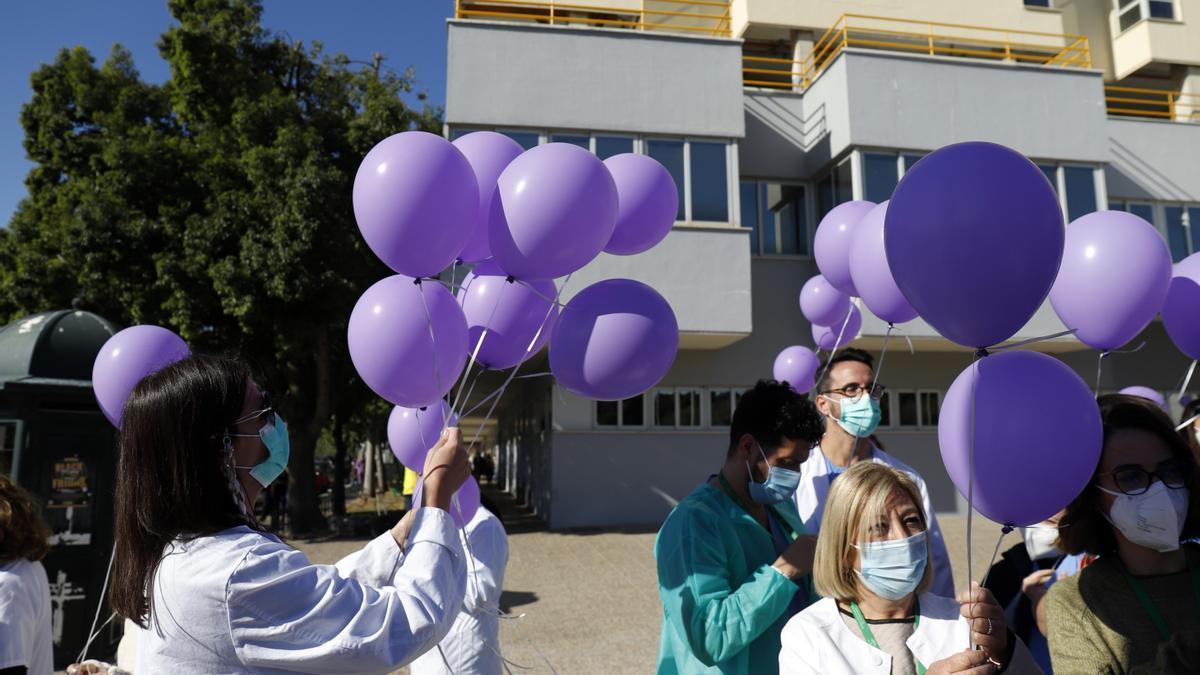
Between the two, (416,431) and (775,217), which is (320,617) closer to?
(416,431)

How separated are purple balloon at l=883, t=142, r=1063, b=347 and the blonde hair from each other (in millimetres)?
470

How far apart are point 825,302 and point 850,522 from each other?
4249mm

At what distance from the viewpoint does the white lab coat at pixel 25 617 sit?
2.84 metres

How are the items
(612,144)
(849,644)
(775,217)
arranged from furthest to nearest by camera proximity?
(775,217) < (612,144) < (849,644)

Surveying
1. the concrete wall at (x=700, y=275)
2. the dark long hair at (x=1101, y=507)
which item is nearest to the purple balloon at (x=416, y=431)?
the dark long hair at (x=1101, y=507)

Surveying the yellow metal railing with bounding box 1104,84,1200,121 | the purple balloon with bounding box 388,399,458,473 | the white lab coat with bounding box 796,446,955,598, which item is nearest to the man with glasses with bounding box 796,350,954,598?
the white lab coat with bounding box 796,446,955,598

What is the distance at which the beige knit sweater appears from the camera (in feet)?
6.69

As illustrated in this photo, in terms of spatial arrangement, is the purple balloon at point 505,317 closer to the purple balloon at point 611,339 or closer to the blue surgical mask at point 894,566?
the purple balloon at point 611,339

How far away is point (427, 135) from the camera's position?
9.34ft

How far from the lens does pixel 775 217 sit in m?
15.9

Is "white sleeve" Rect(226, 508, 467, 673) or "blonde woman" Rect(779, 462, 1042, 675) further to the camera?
"blonde woman" Rect(779, 462, 1042, 675)

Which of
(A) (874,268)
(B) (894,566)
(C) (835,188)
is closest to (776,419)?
(B) (894,566)

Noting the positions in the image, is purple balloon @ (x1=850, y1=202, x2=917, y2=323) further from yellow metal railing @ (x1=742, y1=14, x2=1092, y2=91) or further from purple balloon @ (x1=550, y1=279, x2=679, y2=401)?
yellow metal railing @ (x1=742, y1=14, x2=1092, y2=91)

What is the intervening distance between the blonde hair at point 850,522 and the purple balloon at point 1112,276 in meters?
1.63
